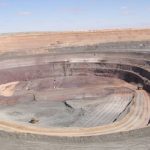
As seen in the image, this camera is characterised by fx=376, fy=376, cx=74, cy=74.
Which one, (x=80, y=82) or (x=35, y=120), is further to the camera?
(x=80, y=82)

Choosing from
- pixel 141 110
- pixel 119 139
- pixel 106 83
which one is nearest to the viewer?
pixel 119 139

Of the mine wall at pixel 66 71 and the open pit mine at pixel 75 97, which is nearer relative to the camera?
the open pit mine at pixel 75 97

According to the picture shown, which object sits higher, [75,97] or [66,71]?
[66,71]

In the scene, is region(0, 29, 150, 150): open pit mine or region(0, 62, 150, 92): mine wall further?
region(0, 62, 150, 92): mine wall

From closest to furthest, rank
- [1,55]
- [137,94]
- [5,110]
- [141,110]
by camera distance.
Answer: [141,110]
[5,110]
[137,94]
[1,55]

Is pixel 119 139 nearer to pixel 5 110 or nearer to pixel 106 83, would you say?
pixel 5 110

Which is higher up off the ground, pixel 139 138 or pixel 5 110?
pixel 139 138

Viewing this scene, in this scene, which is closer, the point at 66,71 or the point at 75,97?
the point at 75,97

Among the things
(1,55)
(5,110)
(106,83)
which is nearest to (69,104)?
(5,110)
